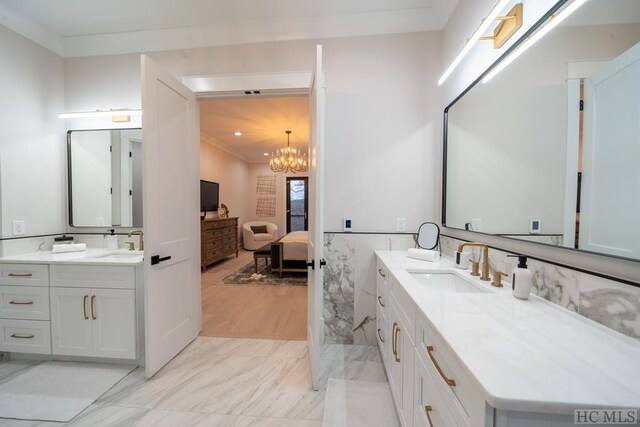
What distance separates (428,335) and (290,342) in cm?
167

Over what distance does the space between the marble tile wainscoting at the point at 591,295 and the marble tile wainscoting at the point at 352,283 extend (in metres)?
1.07

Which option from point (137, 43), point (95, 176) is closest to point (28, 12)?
point (137, 43)

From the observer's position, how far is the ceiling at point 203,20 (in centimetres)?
195

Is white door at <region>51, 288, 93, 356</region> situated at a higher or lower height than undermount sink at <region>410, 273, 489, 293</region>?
lower

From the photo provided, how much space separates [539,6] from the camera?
1.10 meters

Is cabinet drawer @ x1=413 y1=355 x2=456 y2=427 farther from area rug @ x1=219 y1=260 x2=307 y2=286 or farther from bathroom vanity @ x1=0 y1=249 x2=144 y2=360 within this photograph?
area rug @ x1=219 y1=260 x2=307 y2=286

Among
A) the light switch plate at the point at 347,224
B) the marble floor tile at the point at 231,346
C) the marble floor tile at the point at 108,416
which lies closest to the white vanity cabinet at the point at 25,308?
the marble floor tile at the point at 108,416

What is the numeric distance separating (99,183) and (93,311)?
1.27 m

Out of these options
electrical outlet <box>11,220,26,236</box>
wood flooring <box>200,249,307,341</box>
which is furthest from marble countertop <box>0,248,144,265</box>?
wood flooring <box>200,249,307,341</box>

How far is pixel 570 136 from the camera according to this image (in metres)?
0.93

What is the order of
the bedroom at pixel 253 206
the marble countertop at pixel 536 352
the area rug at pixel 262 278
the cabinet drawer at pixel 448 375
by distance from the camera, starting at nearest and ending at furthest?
the marble countertop at pixel 536 352
the cabinet drawer at pixel 448 375
the bedroom at pixel 253 206
the area rug at pixel 262 278

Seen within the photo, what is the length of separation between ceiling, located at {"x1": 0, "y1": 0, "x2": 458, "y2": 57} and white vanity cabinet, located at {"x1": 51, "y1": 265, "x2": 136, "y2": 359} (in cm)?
207

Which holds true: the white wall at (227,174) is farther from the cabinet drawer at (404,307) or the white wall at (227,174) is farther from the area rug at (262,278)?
the cabinet drawer at (404,307)

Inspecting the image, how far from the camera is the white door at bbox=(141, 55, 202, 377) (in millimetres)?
1687
